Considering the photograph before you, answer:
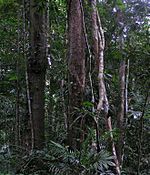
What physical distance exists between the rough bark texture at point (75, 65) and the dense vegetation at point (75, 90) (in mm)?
11

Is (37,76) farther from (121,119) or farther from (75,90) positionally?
(121,119)

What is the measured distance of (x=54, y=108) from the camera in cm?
628

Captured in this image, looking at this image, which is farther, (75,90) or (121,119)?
(121,119)

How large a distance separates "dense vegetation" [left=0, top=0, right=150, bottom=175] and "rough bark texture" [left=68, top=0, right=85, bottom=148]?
11 mm

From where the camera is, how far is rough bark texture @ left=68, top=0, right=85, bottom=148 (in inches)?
146

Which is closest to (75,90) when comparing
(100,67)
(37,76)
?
(100,67)

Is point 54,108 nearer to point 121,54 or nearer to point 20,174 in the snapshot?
point 121,54

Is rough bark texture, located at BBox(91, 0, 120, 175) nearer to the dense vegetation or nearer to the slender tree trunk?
the dense vegetation

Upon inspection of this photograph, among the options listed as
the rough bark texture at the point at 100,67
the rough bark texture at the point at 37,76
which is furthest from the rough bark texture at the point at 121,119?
the rough bark texture at the point at 37,76

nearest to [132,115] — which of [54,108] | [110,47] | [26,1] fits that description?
[110,47]

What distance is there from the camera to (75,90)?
151 inches

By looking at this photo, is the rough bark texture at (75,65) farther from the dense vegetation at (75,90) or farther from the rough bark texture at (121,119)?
the rough bark texture at (121,119)

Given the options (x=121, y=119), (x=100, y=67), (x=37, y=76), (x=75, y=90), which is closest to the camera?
(x=75, y=90)

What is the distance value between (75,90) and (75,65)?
0.27 meters
